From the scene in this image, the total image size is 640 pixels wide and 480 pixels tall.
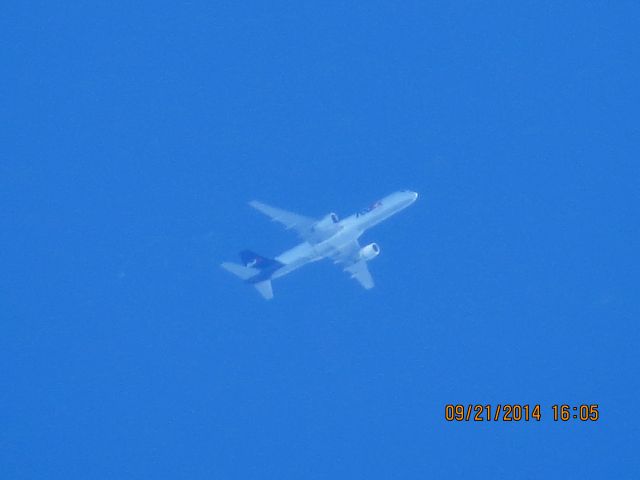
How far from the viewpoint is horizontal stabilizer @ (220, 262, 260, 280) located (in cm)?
3158

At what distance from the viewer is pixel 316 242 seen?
100 feet

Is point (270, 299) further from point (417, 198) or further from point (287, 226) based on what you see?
point (417, 198)

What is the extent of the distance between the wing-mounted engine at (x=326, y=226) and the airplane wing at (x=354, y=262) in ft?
5.31

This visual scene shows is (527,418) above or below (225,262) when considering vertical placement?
below

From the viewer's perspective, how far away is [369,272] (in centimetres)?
3341

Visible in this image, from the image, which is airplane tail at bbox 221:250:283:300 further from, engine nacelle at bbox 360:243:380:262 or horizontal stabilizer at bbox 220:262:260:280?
engine nacelle at bbox 360:243:380:262

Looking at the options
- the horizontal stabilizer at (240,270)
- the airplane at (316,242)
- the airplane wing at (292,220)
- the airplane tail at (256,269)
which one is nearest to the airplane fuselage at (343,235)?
the airplane at (316,242)

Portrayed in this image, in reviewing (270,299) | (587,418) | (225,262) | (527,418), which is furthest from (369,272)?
(587,418)

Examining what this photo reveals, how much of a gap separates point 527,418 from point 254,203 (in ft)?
63.9

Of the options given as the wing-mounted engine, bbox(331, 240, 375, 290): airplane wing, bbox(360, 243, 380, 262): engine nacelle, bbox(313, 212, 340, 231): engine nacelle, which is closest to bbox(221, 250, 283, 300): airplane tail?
the wing-mounted engine

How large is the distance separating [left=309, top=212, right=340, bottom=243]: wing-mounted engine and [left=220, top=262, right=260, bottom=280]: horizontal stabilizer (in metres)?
4.14

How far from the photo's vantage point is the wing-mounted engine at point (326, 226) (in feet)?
98.0

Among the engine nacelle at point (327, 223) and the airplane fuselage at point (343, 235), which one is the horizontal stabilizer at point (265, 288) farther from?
the engine nacelle at point (327, 223)

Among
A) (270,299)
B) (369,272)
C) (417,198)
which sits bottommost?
(270,299)
